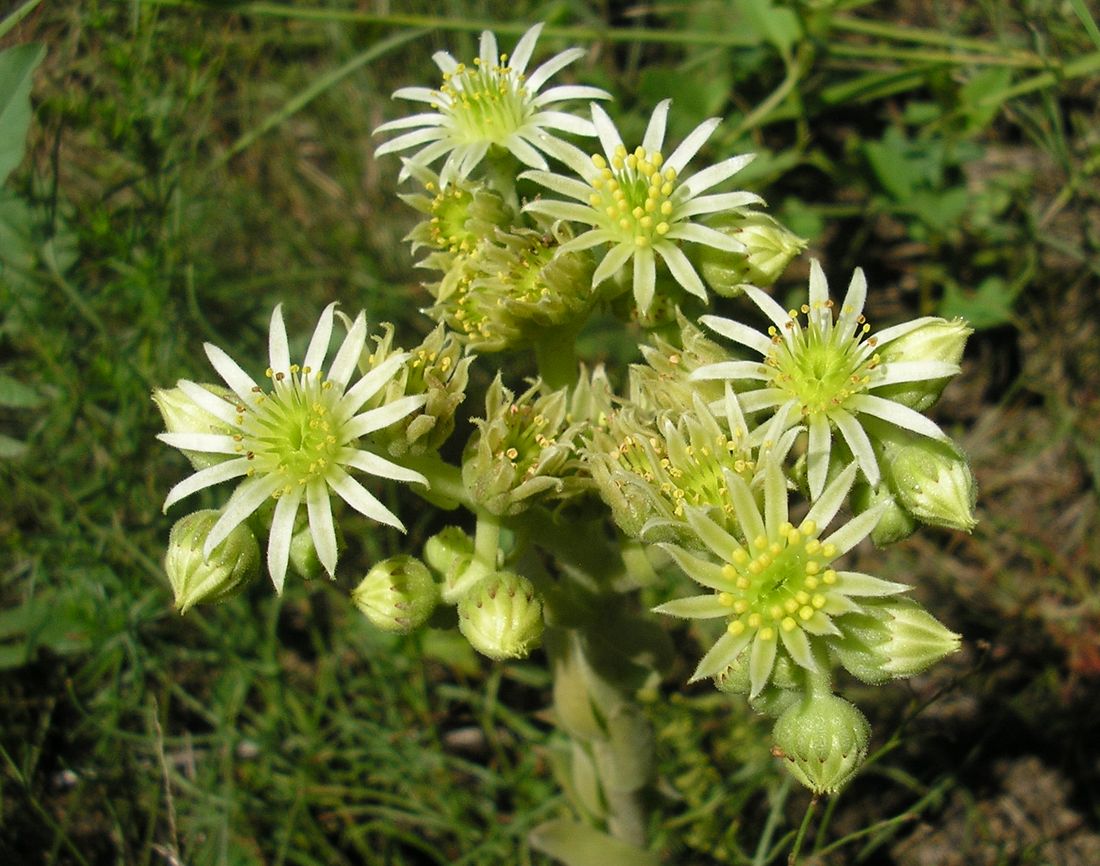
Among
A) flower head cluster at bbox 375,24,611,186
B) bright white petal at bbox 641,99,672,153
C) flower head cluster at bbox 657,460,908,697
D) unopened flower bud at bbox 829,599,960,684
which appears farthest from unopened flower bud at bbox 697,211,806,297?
unopened flower bud at bbox 829,599,960,684

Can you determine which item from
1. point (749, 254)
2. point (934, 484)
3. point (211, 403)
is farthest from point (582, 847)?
point (749, 254)

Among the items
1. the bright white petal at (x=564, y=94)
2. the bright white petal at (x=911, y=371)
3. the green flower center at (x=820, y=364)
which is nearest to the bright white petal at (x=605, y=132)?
the bright white petal at (x=564, y=94)

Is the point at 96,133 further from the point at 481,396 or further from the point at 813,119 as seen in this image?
the point at 813,119

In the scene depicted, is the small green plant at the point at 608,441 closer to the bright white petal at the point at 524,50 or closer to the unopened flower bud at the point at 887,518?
the unopened flower bud at the point at 887,518

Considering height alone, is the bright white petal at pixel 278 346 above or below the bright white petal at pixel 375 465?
above

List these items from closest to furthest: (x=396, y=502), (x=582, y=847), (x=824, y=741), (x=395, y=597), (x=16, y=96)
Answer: (x=824, y=741) < (x=395, y=597) < (x=16, y=96) < (x=582, y=847) < (x=396, y=502)

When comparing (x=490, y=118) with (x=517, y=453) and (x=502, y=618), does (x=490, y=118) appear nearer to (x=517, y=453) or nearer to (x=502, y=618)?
(x=517, y=453)
